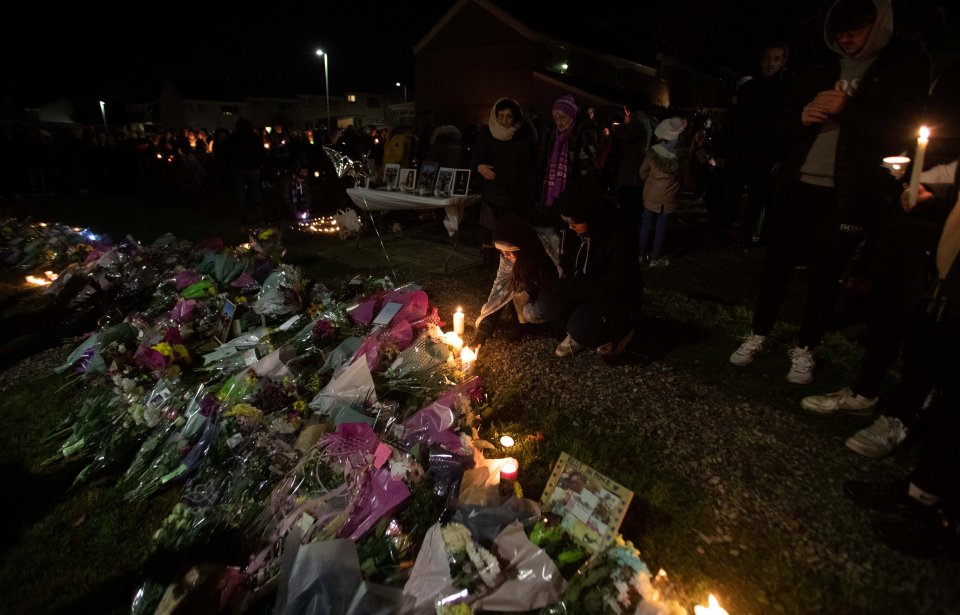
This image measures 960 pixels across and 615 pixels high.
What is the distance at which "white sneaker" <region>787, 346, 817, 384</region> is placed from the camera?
348cm

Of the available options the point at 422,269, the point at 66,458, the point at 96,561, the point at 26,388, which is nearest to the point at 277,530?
the point at 96,561

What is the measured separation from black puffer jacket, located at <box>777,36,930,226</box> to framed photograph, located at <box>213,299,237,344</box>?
4.77 meters

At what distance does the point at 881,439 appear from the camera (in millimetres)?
2777

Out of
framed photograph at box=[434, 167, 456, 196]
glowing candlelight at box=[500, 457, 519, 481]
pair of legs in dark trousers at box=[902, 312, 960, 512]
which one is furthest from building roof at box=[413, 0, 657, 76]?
glowing candlelight at box=[500, 457, 519, 481]

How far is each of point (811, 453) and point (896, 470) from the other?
0.40m

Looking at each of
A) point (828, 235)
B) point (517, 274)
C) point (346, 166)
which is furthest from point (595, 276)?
point (346, 166)

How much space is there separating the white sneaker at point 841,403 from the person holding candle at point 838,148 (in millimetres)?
296

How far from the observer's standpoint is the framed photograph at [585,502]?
219 cm

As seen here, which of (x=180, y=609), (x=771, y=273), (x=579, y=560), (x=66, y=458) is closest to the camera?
(x=180, y=609)

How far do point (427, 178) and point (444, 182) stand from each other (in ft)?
1.23

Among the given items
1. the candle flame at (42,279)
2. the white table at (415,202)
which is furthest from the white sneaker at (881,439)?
the candle flame at (42,279)

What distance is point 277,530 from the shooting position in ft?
8.00

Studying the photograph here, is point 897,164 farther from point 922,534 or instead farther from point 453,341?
point 453,341

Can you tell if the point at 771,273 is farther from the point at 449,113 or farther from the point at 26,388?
the point at 449,113
